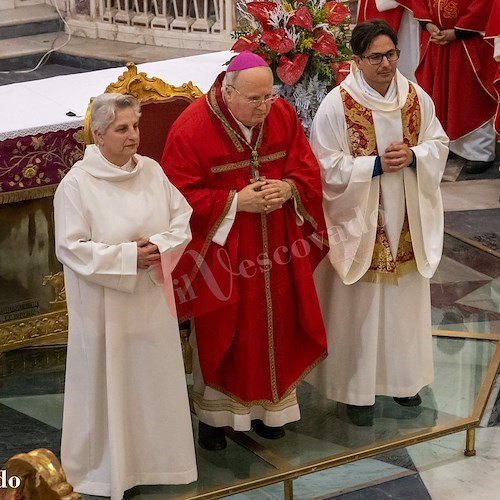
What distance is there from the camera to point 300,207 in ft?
15.7

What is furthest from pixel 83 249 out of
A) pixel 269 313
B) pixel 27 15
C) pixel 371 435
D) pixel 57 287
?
pixel 27 15

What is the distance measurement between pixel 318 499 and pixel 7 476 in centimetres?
211

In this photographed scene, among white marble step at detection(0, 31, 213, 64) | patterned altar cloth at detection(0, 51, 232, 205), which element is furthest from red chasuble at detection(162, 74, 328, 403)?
white marble step at detection(0, 31, 213, 64)

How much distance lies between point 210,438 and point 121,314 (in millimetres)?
814

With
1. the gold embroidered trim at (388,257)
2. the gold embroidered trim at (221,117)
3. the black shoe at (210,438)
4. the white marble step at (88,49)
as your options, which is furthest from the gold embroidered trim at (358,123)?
the white marble step at (88,49)

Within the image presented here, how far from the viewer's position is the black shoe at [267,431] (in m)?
5.04

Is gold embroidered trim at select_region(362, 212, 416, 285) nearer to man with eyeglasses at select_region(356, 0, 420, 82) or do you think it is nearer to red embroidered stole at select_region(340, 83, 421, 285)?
red embroidered stole at select_region(340, 83, 421, 285)

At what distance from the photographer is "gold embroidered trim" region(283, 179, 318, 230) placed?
15.5ft

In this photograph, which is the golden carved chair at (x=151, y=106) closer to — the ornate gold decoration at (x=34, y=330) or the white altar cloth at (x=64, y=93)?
the white altar cloth at (x=64, y=93)

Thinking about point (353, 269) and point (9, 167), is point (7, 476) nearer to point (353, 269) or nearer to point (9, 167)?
point (353, 269)

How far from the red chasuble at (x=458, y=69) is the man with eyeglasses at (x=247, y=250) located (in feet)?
11.6

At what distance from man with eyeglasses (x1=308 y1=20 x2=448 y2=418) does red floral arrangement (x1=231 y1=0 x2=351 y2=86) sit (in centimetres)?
63

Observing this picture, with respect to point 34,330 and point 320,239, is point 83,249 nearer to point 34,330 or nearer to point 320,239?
point 320,239

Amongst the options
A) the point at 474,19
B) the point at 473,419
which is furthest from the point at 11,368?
the point at 474,19
